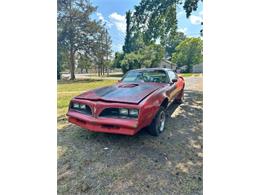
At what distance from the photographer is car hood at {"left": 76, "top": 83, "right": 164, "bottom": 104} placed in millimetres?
1684

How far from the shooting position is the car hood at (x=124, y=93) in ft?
5.52

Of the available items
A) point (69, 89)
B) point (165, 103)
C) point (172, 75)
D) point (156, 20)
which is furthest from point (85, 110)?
point (156, 20)

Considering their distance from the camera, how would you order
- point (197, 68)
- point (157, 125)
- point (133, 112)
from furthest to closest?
point (157, 125)
point (197, 68)
point (133, 112)

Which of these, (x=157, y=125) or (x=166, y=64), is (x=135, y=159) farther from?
(x=166, y=64)

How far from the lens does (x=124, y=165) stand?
5.07ft

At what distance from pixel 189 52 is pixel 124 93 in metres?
0.65

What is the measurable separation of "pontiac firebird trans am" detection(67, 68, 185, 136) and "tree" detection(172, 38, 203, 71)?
0.69 feet

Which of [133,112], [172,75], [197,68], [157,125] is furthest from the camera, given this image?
[172,75]

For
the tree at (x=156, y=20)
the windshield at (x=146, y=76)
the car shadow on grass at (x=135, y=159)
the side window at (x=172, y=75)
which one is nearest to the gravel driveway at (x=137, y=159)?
the car shadow on grass at (x=135, y=159)

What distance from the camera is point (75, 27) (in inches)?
73.8
